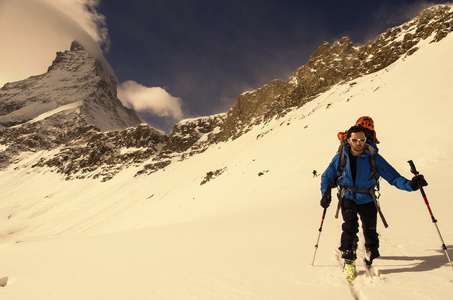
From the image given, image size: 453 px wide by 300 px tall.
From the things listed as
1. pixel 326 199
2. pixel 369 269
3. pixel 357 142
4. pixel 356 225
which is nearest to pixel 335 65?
pixel 357 142

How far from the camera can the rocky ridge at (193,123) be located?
179 ft

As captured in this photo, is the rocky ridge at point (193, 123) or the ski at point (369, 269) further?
the rocky ridge at point (193, 123)

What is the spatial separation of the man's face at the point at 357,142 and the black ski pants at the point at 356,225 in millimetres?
720

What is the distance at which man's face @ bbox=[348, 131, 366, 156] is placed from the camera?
3.15m

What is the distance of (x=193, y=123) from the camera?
460 feet

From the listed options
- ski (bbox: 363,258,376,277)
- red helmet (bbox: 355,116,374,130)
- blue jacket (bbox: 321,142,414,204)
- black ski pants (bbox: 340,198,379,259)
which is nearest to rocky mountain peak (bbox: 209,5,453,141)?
red helmet (bbox: 355,116,374,130)

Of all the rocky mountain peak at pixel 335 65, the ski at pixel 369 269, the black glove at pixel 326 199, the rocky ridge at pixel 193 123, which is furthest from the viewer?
the rocky ridge at pixel 193 123

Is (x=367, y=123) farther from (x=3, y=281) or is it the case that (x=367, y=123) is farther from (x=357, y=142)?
(x=3, y=281)

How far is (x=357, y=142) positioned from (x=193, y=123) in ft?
459

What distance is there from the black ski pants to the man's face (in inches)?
28.4

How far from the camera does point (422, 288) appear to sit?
2.24 m

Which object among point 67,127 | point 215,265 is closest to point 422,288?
point 215,265

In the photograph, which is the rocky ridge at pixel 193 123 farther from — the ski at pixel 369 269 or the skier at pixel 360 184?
the ski at pixel 369 269

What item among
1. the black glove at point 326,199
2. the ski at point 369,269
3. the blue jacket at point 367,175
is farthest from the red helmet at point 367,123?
the ski at point 369,269
